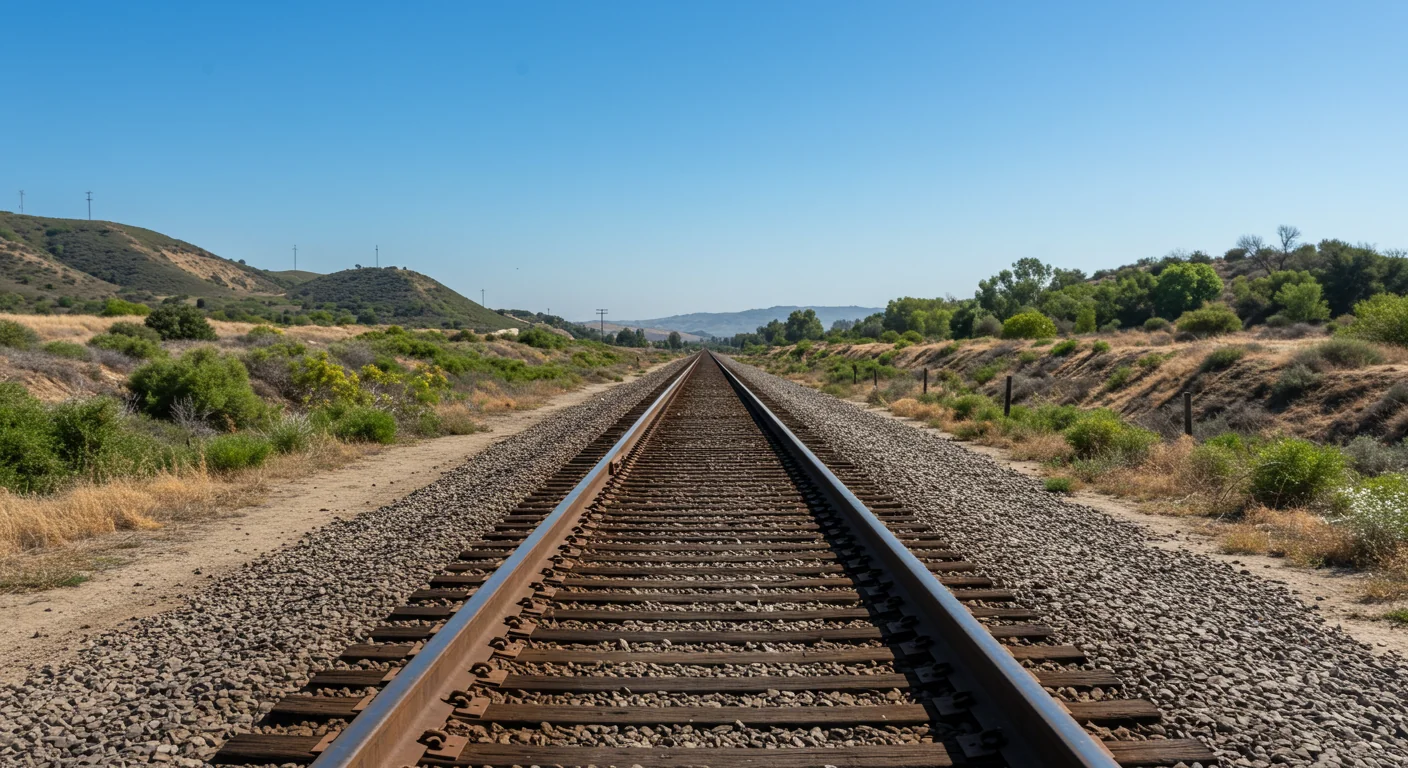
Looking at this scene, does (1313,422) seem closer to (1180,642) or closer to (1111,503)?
(1111,503)

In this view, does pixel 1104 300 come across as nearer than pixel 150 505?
No

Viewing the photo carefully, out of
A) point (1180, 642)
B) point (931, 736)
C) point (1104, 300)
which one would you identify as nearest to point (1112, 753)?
point (931, 736)

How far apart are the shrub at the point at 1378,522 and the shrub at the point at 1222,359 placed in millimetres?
16070

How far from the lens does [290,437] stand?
42.3ft

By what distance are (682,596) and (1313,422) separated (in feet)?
52.2

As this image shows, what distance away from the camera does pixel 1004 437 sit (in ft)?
52.6

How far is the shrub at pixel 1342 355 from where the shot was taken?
1788cm

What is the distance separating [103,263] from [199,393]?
106316 millimetres

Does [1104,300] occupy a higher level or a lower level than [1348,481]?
higher

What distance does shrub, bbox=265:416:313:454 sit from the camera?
1276 centimetres

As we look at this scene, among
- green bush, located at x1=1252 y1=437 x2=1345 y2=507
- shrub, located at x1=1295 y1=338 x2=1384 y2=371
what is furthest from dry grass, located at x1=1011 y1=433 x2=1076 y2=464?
shrub, located at x1=1295 y1=338 x2=1384 y2=371

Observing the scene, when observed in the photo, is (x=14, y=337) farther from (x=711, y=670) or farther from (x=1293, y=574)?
(x=1293, y=574)

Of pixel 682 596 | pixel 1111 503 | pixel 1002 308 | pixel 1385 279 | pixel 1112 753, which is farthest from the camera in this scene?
pixel 1002 308

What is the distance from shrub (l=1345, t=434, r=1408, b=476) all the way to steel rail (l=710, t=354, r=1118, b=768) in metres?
9.35
